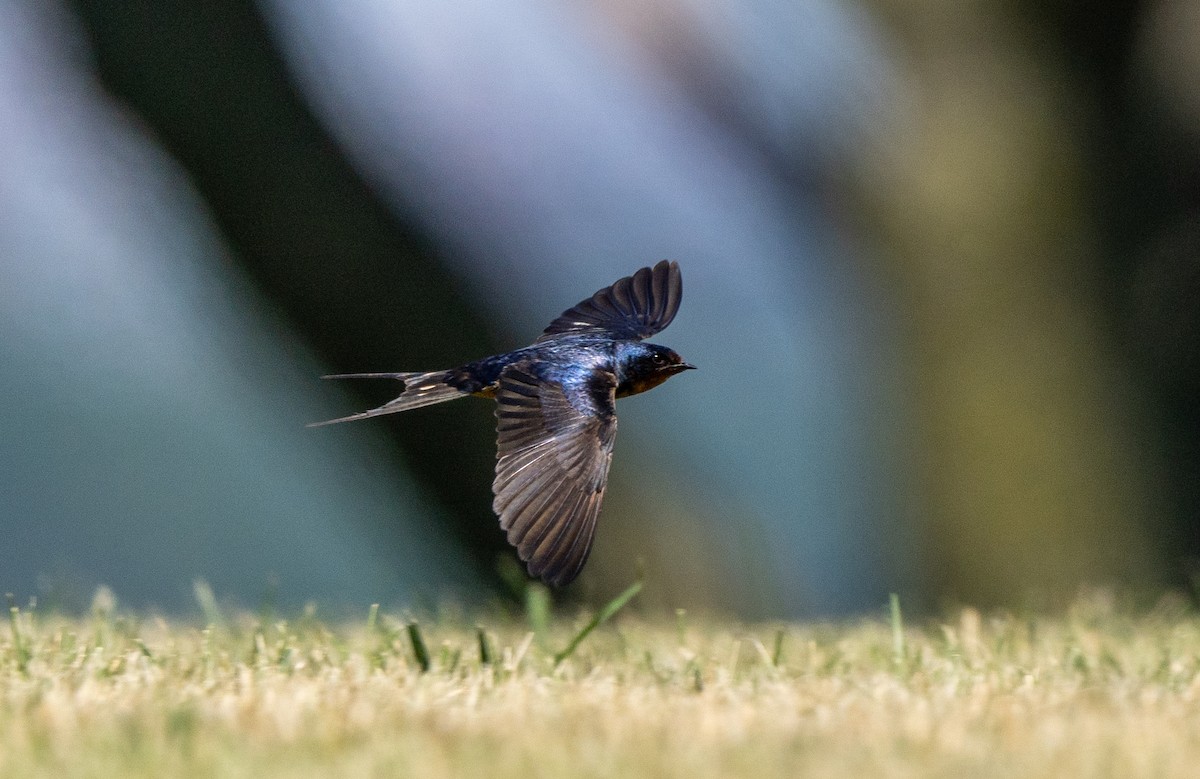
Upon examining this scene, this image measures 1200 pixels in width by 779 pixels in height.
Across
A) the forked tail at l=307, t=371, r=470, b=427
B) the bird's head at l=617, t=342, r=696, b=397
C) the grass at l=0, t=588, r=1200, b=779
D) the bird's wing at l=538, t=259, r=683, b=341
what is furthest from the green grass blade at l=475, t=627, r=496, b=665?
the bird's wing at l=538, t=259, r=683, b=341

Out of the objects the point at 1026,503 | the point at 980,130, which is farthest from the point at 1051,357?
the point at 980,130

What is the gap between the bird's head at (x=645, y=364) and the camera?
3.12 metres

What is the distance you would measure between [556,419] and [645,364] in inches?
18.0

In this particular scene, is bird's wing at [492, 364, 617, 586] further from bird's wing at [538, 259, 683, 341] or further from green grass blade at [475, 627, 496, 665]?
bird's wing at [538, 259, 683, 341]

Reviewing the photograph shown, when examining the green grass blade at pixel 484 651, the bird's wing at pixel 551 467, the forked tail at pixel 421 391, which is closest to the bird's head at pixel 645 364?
the bird's wing at pixel 551 467

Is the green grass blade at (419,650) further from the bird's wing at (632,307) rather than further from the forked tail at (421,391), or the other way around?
the bird's wing at (632,307)

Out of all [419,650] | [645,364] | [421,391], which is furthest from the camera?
[421,391]

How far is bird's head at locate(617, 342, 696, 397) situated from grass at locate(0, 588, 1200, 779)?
59cm

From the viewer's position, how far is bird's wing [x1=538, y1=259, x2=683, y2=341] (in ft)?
11.9

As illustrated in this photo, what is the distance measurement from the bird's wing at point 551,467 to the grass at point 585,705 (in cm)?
16

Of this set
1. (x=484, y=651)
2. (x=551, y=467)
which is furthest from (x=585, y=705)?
(x=551, y=467)

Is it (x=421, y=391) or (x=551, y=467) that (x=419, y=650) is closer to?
(x=551, y=467)

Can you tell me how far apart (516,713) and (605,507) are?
11.7ft

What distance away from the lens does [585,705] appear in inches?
80.7
